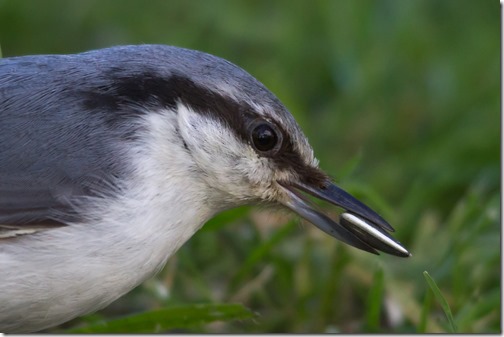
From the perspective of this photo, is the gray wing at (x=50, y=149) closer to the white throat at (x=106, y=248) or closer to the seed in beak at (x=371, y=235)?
the white throat at (x=106, y=248)

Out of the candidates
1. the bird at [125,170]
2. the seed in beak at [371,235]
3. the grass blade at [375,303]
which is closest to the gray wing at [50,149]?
the bird at [125,170]

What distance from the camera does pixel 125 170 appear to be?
285 centimetres

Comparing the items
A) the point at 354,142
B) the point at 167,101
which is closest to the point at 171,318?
the point at 167,101

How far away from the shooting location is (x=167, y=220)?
113 inches

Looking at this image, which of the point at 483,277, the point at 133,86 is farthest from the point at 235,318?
the point at 483,277

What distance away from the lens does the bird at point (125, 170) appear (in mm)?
2758

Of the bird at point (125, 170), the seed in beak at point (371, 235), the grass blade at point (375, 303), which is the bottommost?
the grass blade at point (375, 303)

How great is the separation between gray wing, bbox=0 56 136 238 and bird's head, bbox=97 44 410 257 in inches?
5.6

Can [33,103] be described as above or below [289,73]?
below

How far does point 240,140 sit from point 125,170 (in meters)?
0.36

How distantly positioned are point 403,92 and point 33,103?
2772mm

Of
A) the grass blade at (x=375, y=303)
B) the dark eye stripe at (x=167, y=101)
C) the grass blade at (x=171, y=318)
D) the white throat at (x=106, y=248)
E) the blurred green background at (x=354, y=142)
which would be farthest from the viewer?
the blurred green background at (x=354, y=142)

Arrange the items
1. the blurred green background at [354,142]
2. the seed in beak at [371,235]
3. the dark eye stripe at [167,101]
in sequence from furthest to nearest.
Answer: the blurred green background at [354,142]
the seed in beak at [371,235]
the dark eye stripe at [167,101]

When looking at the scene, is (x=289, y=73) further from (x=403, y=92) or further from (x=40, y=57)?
(x=40, y=57)
